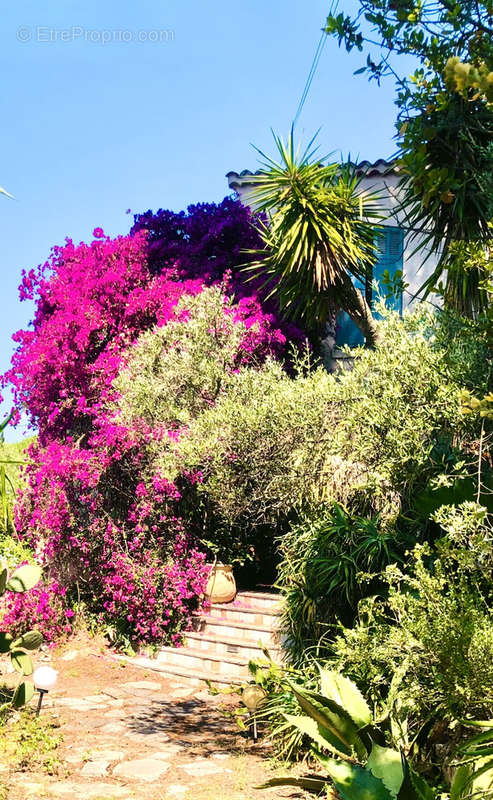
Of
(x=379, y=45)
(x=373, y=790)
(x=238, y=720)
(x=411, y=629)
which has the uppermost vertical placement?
(x=379, y=45)

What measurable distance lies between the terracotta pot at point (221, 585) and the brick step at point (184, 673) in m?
1.29

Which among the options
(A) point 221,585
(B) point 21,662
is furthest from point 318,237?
(B) point 21,662

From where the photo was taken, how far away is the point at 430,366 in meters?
7.53

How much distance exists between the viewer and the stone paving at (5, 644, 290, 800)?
6035mm

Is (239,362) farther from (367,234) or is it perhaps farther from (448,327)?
(448,327)

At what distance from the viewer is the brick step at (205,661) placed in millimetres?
10031

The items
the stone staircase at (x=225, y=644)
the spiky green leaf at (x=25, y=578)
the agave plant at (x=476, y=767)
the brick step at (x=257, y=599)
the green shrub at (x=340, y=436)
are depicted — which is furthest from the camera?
the brick step at (x=257, y=599)

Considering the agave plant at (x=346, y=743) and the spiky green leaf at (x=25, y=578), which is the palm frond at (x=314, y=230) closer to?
the spiky green leaf at (x=25, y=578)

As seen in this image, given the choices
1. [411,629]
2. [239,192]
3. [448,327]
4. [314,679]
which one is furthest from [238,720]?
[239,192]

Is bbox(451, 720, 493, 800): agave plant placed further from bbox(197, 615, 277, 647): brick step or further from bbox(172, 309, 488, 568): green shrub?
bbox(197, 615, 277, 647): brick step

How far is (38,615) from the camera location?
1166 cm

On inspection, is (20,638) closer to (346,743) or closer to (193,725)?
(193,725)

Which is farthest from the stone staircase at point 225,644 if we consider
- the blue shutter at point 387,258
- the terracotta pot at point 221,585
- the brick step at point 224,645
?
the blue shutter at point 387,258

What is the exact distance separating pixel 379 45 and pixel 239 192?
37.9ft
